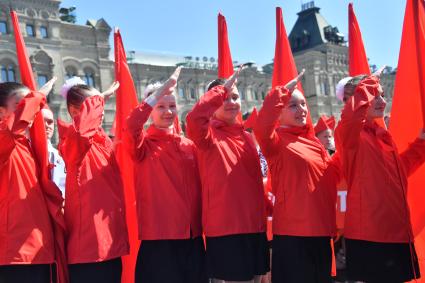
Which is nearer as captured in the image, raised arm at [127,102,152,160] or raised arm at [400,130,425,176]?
raised arm at [127,102,152,160]

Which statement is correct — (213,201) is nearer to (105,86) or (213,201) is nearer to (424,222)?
(424,222)

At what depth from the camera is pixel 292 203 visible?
122 inches

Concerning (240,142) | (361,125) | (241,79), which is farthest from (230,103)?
(241,79)

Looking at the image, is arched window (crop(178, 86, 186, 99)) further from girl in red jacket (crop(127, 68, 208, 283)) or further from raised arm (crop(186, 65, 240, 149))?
raised arm (crop(186, 65, 240, 149))

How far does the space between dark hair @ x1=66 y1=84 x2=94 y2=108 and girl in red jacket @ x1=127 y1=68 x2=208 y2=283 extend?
1.29 feet

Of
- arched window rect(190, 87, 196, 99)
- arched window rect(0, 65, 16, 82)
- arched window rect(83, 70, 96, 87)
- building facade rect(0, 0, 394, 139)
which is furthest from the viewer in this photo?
arched window rect(190, 87, 196, 99)

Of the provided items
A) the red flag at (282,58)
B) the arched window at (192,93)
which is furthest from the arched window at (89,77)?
the red flag at (282,58)

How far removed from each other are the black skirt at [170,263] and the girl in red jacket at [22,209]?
63 cm

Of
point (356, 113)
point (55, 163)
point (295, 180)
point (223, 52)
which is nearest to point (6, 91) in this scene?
Result: point (55, 163)

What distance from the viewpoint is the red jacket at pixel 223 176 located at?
119 inches

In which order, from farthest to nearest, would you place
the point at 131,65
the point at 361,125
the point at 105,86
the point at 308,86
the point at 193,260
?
1. the point at 308,86
2. the point at 131,65
3. the point at 105,86
4. the point at 193,260
5. the point at 361,125

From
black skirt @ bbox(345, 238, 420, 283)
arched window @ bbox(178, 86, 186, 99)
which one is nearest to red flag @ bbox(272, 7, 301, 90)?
black skirt @ bbox(345, 238, 420, 283)

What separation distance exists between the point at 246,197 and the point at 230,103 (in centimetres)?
68

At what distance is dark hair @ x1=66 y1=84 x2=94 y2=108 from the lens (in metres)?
3.19
